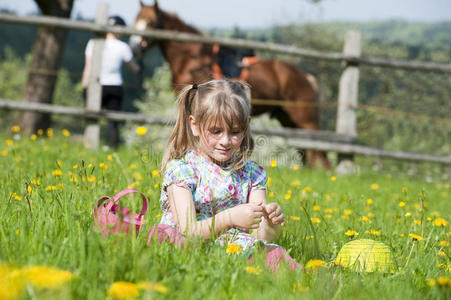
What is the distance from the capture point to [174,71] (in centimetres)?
A: 707

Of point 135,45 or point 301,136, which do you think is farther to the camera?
point 135,45

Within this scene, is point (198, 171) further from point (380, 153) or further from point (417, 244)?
point (380, 153)

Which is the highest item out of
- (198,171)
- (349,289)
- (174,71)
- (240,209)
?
(174,71)

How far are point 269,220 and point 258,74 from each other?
5.85 m

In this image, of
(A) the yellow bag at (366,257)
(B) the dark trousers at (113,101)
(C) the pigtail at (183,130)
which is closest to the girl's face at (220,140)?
(C) the pigtail at (183,130)

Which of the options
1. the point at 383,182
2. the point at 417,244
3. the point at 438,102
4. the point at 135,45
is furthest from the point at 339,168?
the point at 438,102

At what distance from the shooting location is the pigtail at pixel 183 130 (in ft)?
7.22

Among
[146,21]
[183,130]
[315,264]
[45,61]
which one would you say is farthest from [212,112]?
[45,61]

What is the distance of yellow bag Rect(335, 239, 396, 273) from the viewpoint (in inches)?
68.0

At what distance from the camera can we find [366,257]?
1.77 m

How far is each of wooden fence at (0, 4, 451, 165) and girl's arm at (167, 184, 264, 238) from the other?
380 cm

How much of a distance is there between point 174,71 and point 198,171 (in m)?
5.19

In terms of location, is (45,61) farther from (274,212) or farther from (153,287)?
(153,287)

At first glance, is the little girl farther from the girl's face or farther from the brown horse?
the brown horse
